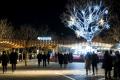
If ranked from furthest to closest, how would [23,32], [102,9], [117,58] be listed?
[23,32] < [102,9] < [117,58]

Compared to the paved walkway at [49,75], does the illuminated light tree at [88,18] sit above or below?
above

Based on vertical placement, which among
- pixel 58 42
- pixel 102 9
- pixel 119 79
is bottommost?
pixel 119 79

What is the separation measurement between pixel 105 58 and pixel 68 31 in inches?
4041

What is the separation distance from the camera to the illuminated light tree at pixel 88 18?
90.5 m

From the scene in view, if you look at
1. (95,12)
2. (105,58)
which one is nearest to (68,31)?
(95,12)

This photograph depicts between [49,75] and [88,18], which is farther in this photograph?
[88,18]

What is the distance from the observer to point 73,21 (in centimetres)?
9294

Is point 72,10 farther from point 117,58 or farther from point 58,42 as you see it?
point 117,58

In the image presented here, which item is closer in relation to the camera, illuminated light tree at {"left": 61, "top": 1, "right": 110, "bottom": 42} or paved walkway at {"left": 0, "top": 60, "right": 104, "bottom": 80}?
paved walkway at {"left": 0, "top": 60, "right": 104, "bottom": 80}

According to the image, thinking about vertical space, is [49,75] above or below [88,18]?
below

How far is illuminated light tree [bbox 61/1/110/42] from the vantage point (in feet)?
297

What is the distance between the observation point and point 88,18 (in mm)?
92625

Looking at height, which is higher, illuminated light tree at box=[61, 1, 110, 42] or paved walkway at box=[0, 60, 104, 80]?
illuminated light tree at box=[61, 1, 110, 42]

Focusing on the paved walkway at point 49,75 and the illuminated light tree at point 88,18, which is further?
the illuminated light tree at point 88,18
